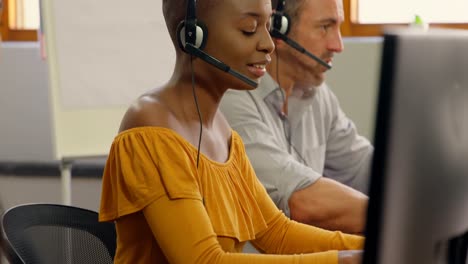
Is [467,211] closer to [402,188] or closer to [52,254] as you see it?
[402,188]

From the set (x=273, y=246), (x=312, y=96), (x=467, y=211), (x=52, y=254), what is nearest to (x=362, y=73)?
(x=312, y=96)

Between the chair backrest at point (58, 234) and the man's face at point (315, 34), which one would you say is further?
the man's face at point (315, 34)

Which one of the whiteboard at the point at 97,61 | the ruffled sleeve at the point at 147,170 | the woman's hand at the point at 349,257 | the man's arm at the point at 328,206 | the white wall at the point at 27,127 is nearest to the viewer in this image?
the woman's hand at the point at 349,257

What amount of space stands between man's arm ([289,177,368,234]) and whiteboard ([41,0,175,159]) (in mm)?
1003

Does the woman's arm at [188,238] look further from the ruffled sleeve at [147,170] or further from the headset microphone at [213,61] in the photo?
the headset microphone at [213,61]

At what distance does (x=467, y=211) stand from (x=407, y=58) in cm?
24

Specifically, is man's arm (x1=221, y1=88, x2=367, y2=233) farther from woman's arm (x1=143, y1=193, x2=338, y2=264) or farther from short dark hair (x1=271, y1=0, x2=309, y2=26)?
woman's arm (x1=143, y1=193, x2=338, y2=264)

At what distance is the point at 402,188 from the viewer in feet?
2.28

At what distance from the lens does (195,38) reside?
1.27 metres

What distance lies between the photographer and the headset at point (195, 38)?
4.15 ft

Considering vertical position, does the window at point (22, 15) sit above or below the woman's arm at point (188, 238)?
above

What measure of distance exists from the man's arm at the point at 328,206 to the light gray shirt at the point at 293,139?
0.02 metres

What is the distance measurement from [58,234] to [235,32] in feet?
1.38

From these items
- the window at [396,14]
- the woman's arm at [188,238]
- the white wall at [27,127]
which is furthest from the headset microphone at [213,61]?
the white wall at [27,127]
